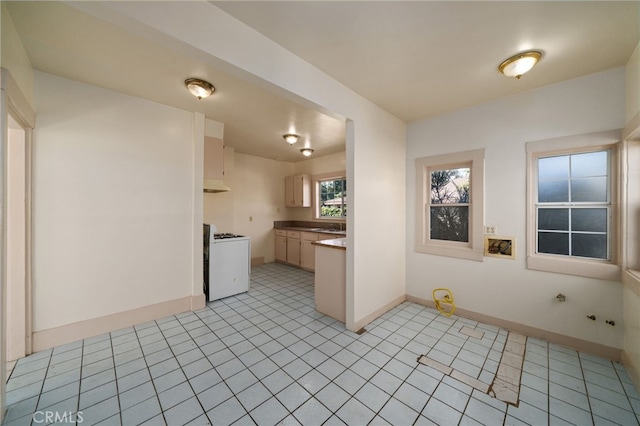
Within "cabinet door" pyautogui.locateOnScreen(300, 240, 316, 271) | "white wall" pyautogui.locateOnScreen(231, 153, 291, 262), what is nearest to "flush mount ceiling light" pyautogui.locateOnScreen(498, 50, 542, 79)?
"cabinet door" pyautogui.locateOnScreen(300, 240, 316, 271)

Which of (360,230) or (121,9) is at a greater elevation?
(121,9)

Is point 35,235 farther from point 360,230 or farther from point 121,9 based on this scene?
point 360,230

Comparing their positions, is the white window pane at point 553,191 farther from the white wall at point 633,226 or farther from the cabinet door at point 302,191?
the cabinet door at point 302,191

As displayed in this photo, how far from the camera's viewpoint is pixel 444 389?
1.81 meters

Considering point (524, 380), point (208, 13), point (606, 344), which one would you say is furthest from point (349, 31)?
point (606, 344)

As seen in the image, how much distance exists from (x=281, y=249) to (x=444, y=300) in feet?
12.9

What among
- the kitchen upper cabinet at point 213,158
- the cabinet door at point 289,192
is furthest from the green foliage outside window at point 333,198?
the kitchen upper cabinet at point 213,158

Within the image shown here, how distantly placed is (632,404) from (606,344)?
2.32ft

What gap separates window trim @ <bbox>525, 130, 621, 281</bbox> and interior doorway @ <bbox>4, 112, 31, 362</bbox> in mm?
5120

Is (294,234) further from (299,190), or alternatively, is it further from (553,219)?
(553,219)

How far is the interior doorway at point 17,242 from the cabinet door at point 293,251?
4013 mm

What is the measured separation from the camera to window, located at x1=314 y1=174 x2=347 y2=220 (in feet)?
18.4

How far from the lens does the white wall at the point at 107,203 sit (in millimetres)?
2326

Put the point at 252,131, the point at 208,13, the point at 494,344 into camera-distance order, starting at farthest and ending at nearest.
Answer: the point at 252,131, the point at 494,344, the point at 208,13
